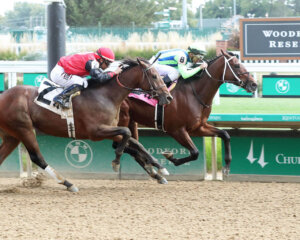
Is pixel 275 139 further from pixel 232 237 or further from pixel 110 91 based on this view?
pixel 232 237

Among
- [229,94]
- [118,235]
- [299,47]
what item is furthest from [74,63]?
[229,94]

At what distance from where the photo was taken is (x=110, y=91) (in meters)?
6.66

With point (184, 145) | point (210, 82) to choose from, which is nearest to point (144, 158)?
point (184, 145)

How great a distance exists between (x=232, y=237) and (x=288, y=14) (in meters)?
32.0

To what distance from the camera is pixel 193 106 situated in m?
7.15

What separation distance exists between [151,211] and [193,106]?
6.14ft

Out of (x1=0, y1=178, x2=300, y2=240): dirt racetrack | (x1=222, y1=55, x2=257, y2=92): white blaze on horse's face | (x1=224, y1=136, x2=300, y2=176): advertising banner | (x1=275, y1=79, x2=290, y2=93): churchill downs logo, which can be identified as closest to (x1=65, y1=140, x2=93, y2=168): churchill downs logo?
(x1=0, y1=178, x2=300, y2=240): dirt racetrack

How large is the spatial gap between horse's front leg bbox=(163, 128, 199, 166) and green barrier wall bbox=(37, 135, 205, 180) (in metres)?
0.52

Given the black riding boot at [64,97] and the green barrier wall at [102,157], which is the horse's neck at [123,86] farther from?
the green barrier wall at [102,157]

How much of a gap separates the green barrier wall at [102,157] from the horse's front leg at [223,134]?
47 centimetres

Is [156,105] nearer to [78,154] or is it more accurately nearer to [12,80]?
[78,154]

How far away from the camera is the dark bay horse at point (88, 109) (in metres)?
6.55

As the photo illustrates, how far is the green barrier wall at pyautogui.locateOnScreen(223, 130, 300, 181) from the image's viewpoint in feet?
24.5

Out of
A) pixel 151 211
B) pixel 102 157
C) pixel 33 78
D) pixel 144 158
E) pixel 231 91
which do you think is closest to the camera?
pixel 151 211
